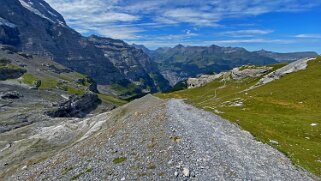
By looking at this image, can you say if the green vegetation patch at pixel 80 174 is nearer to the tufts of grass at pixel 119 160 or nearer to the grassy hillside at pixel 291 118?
the tufts of grass at pixel 119 160

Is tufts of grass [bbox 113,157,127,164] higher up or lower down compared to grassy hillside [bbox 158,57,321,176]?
higher up

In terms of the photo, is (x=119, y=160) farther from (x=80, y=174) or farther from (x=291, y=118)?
(x=291, y=118)

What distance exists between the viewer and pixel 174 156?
3372 cm

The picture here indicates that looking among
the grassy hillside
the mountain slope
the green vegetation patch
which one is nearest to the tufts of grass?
the mountain slope

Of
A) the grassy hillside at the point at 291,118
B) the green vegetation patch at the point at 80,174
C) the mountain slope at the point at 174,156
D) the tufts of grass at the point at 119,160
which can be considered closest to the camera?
the mountain slope at the point at 174,156

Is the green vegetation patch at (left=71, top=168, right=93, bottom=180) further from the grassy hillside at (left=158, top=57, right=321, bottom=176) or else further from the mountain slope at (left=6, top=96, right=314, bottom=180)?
the grassy hillside at (left=158, top=57, right=321, bottom=176)

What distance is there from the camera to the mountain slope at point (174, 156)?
3178 cm

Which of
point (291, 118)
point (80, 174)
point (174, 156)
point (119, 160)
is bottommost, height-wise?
point (291, 118)

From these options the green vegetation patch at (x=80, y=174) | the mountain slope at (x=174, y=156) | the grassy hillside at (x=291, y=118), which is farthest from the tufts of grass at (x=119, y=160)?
the grassy hillside at (x=291, y=118)

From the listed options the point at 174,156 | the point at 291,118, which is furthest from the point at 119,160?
the point at 291,118

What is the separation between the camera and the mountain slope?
31781mm

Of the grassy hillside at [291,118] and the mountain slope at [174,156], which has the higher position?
the mountain slope at [174,156]

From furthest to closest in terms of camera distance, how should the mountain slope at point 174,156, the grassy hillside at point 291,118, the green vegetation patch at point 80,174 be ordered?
1. the grassy hillside at point 291,118
2. the green vegetation patch at point 80,174
3. the mountain slope at point 174,156

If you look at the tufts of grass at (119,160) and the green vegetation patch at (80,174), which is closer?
the green vegetation patch at (80,174)
